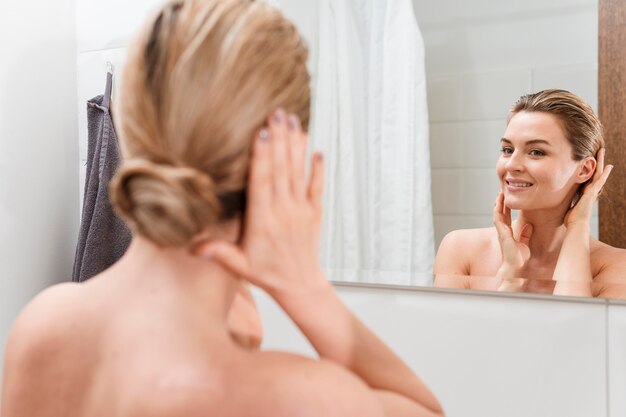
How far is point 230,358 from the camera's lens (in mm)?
417

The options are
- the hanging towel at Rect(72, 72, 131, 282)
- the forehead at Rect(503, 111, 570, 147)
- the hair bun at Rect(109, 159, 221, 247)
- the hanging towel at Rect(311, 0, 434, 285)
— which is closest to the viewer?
the hair bun at Rect(109, 159, 221, 247)

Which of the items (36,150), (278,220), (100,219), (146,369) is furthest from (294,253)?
(36,150)

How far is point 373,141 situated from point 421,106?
0.09 metres

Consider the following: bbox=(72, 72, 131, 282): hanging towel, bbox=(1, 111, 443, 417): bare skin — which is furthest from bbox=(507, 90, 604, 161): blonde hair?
bbox=(72, 72, 131, 282): hanging towel

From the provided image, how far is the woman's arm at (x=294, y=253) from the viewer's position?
412 mm

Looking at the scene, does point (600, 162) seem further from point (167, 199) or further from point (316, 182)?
point (167, 199)

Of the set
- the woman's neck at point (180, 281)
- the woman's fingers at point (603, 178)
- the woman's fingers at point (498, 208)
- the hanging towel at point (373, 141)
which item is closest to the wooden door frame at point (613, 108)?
the woman's fingers at point (603, 178)

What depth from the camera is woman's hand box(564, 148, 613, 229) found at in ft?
2.37

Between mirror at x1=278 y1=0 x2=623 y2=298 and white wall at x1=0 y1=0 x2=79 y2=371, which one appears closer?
mirror at x1=278 y1=0 x2=623 y2=298

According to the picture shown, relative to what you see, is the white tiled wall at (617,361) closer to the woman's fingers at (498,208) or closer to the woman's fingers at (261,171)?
the woman's fingers at (498,208)

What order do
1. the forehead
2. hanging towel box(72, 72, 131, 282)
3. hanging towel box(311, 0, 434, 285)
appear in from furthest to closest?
1. hanging towel box(72, 72, 131, 282)
2. hanging towel box(311, 0, 434, 285)
3. the forehead

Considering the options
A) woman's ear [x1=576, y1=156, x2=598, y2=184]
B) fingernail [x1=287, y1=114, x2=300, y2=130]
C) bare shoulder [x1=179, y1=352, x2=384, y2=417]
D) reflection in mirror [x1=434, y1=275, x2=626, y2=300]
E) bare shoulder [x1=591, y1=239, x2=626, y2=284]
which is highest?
fingernail [x1=287, y1=114, x2=300, y2=130]

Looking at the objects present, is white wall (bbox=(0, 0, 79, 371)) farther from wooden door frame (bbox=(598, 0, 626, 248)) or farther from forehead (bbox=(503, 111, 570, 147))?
wooden door frame (bbox=(598, 0, 626, 248))

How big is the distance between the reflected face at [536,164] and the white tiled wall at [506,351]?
0.42ft
